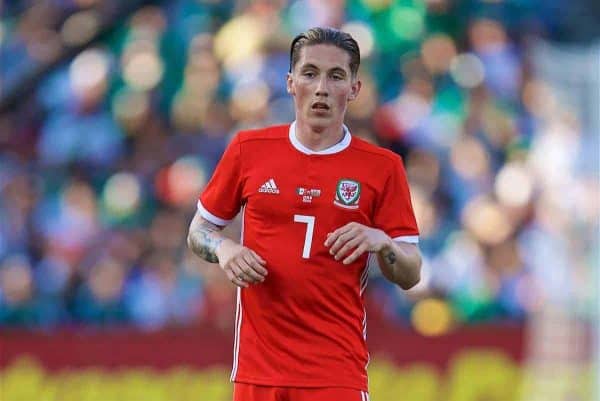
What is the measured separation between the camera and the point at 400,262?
17.5ft

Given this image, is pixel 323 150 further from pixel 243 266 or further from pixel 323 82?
pixel 243 266

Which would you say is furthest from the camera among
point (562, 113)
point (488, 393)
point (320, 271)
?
point (562, 113)

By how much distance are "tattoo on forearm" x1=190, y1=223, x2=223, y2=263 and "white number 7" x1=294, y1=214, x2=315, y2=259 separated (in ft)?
1.05

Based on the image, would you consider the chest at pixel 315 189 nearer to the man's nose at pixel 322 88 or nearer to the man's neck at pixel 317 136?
the man's neck at pixel 317 136

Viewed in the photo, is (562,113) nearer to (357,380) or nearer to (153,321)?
(153,321)

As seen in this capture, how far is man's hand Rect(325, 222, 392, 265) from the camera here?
5.14 metres

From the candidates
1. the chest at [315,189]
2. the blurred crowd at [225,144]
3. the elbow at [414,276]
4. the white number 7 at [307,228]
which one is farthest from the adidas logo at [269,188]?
the blurred crowd at [225,144]

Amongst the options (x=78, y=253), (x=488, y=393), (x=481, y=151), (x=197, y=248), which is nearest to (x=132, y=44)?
Result: (x=78, y=253)

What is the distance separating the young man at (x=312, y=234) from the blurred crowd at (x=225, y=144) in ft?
16.8

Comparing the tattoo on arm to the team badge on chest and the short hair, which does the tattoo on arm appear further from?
the short hair

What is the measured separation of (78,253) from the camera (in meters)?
10.9

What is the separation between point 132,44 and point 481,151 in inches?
127

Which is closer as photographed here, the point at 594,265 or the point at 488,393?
the point at 488,393

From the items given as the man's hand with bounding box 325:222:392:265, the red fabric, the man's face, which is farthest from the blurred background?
the man's hand with bounding box 325:222:392:265
